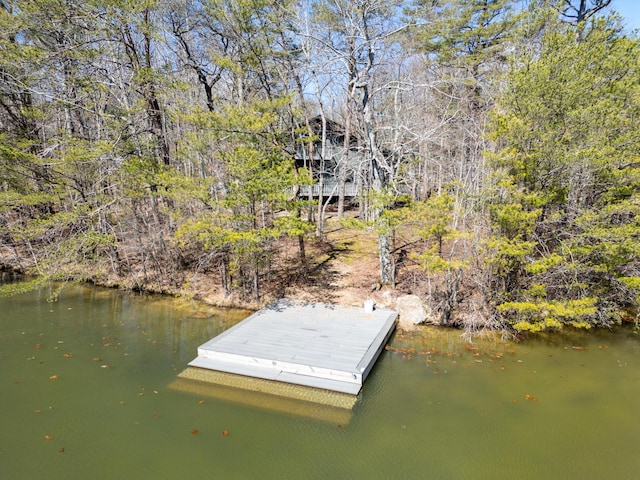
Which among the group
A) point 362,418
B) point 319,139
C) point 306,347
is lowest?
point 362,418

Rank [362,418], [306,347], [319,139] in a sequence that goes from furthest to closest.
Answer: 1. [319,139]
2. [306,347]
3. [362,418]

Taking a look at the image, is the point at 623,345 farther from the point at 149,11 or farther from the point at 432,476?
the point at 149,11

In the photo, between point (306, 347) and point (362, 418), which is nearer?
point (362, 418)

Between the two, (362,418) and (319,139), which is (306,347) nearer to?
(362,418)

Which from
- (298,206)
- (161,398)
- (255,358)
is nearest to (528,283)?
(298,206)

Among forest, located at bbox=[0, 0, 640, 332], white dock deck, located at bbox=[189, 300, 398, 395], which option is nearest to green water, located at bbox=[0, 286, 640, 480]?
white dock deck, located at bbox=[189, 300, 398, 395]

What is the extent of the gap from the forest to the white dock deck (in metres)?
1.86

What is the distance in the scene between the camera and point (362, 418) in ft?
16.8

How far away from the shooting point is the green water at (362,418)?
4.32 m

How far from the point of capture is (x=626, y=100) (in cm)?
647

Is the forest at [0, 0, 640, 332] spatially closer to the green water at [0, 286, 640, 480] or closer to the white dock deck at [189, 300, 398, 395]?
the green water at [0, 286, 640, 480]

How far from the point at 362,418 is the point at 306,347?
75.1 inches

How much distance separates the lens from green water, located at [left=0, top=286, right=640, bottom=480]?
4324 millimetres

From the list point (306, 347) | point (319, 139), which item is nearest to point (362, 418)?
point (306, 347)
